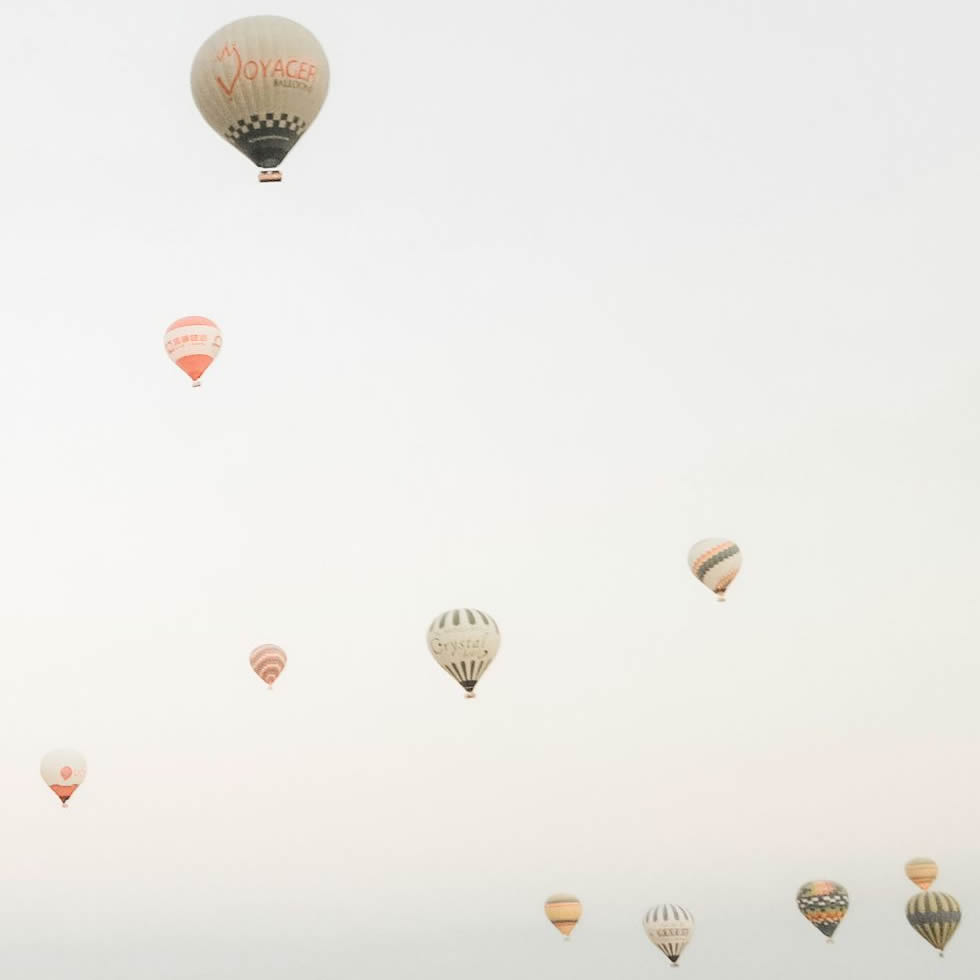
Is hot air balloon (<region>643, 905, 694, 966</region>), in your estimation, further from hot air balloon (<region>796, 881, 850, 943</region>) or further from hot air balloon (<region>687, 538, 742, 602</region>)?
hot air balloon (<region>687, 538, 742, 602</region>)

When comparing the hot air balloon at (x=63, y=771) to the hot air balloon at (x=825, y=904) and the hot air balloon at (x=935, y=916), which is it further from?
the hot air balloon at (x=935, y=916)

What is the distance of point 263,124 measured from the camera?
51.8 m

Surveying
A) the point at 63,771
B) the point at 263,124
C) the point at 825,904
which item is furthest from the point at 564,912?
the point at 263,124

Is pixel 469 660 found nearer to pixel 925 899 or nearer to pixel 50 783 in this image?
pixel 50 783

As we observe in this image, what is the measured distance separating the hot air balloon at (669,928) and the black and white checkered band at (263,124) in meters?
46.2

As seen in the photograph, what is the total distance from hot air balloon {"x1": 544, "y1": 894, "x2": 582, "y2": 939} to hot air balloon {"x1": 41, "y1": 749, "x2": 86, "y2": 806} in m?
23.5

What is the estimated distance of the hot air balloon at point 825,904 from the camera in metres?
85.4

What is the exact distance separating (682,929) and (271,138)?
47.2 meters

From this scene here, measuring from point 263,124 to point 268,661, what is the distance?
33545mm

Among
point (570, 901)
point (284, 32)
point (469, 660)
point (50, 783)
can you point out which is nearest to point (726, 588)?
point (469, 660)

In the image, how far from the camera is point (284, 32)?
51.9 metres

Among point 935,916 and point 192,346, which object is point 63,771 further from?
point 935,916

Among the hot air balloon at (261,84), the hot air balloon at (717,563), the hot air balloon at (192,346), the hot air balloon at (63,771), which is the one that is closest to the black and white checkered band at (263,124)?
the hot air balloon at (261,84)

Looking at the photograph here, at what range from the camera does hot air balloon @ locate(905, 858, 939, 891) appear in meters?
90.3
